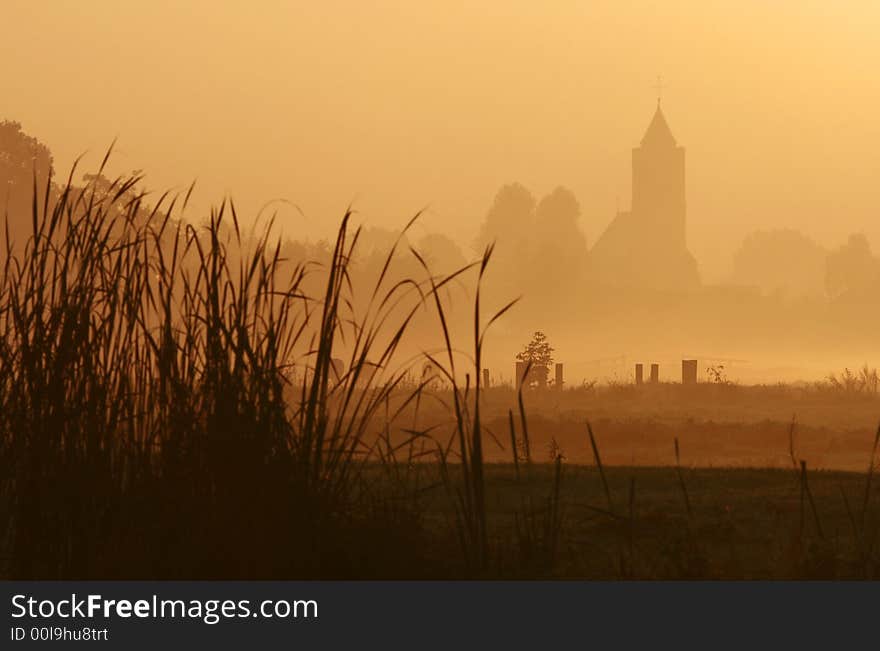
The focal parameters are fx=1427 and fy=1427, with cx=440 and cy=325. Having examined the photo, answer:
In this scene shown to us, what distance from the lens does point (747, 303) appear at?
58.4 meters

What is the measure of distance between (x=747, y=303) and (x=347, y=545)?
5596 cm

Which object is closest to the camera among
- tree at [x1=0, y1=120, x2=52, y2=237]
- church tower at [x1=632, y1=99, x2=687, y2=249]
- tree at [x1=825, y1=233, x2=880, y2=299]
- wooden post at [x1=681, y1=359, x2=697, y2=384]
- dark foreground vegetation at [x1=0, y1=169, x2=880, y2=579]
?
dark foreground vegetation at [x1=0, y1=169, x2=880, y2=579]

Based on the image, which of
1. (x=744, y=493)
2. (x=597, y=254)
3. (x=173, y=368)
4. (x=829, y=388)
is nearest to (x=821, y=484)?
(x=744, y=493)

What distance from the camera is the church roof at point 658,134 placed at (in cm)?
9544

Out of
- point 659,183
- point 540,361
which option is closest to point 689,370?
point 540,361

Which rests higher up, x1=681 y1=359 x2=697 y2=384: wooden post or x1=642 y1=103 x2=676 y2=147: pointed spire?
x1=642 y1=103 x2=676 y2=147: pointed spire

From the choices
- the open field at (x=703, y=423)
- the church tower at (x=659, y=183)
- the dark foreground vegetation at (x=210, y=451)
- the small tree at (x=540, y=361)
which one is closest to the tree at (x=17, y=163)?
the small tree at (x=540, y=361)

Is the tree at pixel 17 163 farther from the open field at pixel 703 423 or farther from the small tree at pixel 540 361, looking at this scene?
the open field at pixel 703 423

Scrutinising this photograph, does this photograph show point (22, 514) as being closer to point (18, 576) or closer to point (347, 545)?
point (18, 576)

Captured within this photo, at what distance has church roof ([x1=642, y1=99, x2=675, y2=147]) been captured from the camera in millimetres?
95438

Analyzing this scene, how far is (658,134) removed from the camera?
316 feet

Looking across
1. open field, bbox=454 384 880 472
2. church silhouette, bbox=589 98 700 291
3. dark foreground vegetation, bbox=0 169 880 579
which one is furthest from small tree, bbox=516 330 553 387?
church silhouette, bbox=589 98 700 291

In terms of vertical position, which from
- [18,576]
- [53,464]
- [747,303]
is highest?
[747,303]

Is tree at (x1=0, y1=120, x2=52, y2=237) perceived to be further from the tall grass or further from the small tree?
the tall grass
